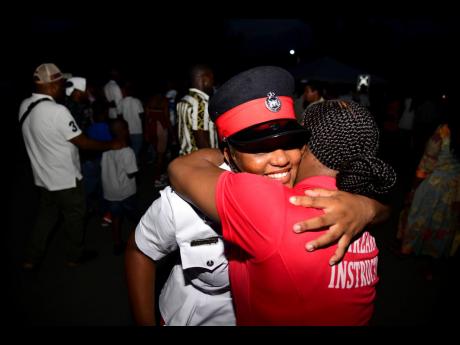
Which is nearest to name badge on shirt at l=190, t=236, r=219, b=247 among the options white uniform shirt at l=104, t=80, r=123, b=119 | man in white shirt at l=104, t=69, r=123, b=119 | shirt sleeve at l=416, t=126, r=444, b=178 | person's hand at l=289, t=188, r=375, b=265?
person's hand at l=289, t=188, r=375, b=265

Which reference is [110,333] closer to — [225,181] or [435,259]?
[225,181]

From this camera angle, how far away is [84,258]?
13.9ft

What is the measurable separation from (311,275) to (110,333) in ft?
1.99

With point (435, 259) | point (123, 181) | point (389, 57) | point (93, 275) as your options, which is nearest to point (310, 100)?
point (435, 259)

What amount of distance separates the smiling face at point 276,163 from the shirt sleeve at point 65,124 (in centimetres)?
286

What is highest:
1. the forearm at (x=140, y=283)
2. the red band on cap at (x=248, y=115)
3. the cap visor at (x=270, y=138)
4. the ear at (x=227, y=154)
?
the red band on cap at (x=248, y=115)

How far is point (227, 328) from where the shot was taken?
0.82 metres

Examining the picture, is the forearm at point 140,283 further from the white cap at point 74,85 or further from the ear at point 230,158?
the white cap at point 74,85

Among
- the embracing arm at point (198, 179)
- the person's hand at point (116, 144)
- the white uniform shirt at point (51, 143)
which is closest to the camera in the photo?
the embracing arm at point (198, 179)

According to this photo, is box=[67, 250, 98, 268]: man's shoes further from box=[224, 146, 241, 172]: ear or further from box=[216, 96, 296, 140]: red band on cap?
box=[216, 96, 296, 140]: red band on cap

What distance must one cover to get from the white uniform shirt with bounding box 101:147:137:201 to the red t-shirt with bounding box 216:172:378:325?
11.5 ft

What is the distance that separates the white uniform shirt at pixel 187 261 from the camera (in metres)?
1.47

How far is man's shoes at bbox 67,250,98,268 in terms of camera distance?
163 inches

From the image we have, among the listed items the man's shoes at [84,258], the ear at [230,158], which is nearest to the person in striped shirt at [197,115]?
the man's shoes at [84,258]
